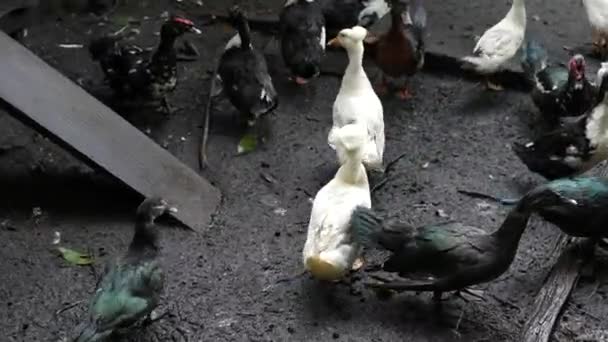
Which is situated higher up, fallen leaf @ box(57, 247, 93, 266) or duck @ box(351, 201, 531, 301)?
duck @ box(351, 201, 531, 301)

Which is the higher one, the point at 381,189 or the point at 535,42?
the point at 535,42

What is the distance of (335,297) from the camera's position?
397 cm

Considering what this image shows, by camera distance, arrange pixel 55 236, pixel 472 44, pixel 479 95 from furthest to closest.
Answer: pixel 472 44 → pixel 479 95 → pixel 55 236

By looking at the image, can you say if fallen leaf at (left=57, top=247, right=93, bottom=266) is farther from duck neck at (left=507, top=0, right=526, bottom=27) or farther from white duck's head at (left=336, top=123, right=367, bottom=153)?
duck neck at (left=507, top=0, right=526, bottom=27)

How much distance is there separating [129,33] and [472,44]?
90.0 inches

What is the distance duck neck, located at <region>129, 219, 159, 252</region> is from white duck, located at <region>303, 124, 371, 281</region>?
651 mm

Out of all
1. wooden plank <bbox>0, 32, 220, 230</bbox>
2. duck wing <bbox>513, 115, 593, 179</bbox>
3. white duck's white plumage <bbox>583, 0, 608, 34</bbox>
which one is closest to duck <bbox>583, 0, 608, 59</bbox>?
white duck's white plumage <bbox>583, 0, 608, 34</bbox>

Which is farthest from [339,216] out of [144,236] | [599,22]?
[599,22]

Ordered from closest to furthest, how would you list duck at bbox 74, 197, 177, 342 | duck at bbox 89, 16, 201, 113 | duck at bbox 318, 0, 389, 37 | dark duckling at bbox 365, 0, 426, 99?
duck at bbox 74, 197, 177, 342
duck at bbox 89, 16, 201, 113
dark duckling at bbox 365, 0, 426, 99
duck at bbox 318, 0, 389, 37

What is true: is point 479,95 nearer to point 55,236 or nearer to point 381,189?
point 381,189

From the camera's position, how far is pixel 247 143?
5.07 m

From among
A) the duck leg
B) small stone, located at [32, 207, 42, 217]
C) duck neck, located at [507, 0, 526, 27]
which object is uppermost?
duck neck, located at [507, 0, 526, 27]

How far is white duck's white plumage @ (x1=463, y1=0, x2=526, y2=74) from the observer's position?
17.4 feet

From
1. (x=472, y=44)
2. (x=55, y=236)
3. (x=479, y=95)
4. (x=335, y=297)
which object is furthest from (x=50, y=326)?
(x=472, y=44)
